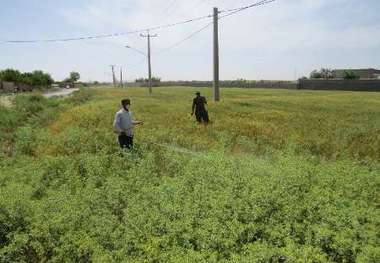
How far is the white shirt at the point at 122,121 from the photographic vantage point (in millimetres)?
12539

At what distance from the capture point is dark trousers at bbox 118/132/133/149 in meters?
12.9

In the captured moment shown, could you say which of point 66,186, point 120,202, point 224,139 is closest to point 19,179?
point 66,186

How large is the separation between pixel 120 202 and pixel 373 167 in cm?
564

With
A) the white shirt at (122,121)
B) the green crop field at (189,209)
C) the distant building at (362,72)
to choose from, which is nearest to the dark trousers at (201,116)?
the green crop field at (189,209)

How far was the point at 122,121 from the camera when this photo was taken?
12.6 meters

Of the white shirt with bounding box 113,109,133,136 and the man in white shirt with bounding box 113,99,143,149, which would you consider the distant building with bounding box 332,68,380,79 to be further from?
the white shirt with bounding box 113,109,133,136

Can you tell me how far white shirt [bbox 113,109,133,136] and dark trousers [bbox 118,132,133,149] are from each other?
0.20m

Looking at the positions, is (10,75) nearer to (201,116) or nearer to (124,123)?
(201,116)

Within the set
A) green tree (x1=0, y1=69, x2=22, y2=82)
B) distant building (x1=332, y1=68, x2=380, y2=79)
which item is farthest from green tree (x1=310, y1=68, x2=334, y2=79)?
green tree (x1=0, y1=69, x2=22, y2=82)

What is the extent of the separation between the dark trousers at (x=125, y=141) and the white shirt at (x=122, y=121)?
0.65 feet

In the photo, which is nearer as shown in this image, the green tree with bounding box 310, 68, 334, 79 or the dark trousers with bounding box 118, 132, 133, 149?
the dark trousers with bounding box 118, 132, 133, 149

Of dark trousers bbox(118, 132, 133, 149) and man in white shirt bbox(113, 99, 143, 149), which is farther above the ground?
man in white shirt bbox(113, 99, 143, 149)

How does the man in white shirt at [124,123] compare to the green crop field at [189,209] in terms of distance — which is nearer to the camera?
the green crop field at [189,209]

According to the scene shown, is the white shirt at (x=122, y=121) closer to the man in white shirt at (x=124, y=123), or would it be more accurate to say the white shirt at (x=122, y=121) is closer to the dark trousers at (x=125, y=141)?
the man in white shirt at (x=124, y=123)
